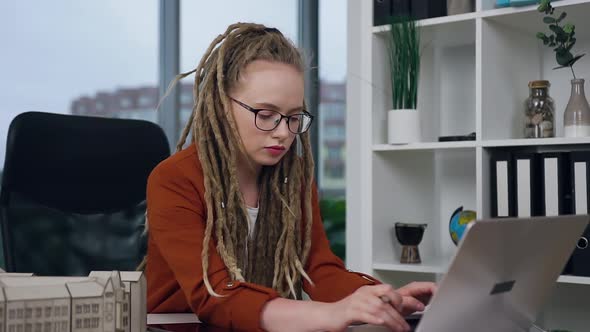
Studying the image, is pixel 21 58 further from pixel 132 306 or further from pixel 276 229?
pixel 132 306

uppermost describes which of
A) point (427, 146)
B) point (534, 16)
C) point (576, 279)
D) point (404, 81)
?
point (534, 16)

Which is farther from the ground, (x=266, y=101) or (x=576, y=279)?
(x=266, y=101)

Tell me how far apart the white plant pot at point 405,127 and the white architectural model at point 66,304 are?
171cm

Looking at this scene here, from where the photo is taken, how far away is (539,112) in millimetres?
2332

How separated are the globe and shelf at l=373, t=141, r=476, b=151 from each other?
0.78 ft

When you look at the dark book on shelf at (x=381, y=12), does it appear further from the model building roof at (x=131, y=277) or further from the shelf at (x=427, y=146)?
the model building roof at (x=131, y=277)

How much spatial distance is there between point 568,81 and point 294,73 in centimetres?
141

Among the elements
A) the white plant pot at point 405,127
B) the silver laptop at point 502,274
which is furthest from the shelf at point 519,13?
the silver laptop at point 502,274

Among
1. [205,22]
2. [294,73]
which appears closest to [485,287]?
[294,73]

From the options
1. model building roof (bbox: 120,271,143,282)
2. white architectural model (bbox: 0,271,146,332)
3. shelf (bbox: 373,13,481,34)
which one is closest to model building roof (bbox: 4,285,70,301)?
white architectural model (bbox: 0,271,146,332)

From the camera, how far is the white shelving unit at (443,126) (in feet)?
7.75

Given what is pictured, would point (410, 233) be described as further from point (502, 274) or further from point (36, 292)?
point (36, 292)

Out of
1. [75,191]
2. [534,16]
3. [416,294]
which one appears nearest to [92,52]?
[75,191]

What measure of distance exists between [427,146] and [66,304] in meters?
1.80
